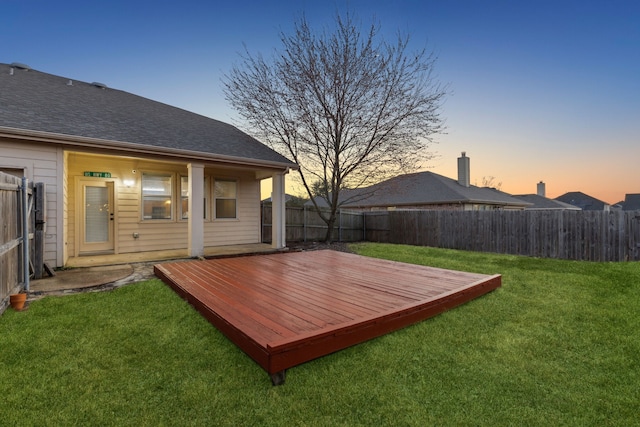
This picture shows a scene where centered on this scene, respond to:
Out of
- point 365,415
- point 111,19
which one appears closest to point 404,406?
point 365,415

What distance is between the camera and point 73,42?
876 cm

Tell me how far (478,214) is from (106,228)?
11.9 meters

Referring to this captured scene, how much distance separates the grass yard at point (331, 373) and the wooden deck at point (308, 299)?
0.17 metres

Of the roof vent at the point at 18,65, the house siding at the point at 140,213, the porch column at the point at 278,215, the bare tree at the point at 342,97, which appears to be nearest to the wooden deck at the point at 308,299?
the porch column at the point at 278,215

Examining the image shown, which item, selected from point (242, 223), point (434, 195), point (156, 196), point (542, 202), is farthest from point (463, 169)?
point (156, 196)

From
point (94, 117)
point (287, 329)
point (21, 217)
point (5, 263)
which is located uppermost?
point (94, 117)

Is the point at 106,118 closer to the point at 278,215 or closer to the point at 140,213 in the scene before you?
the point at 140,213

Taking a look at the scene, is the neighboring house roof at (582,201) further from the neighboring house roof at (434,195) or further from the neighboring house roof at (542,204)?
the neighboring house roof at (434,195)

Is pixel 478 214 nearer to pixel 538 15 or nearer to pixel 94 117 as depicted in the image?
pixel 538 15

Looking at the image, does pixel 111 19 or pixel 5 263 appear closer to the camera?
pixel 5 263

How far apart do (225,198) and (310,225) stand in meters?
4.21

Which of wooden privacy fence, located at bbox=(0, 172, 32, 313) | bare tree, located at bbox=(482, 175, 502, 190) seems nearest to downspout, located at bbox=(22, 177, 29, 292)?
wooden privacy fence, located at bbox=(0, 172, 32, 313)

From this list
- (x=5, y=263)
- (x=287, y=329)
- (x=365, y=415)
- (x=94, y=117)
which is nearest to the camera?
(x=365, y=415)

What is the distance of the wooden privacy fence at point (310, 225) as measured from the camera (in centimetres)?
1108
